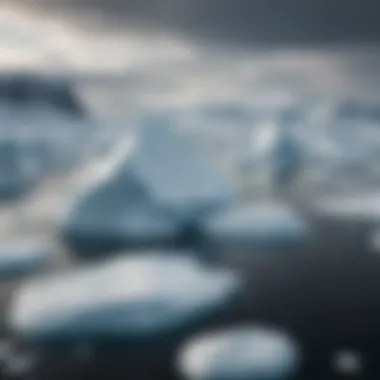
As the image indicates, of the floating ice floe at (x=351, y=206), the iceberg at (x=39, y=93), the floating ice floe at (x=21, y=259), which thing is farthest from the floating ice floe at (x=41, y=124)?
the floating ice floe at (x=21, y=259)

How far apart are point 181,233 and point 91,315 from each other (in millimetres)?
1200

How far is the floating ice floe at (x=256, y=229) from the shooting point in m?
3.25

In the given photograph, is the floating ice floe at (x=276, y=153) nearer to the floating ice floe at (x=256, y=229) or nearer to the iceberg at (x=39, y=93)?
the iceberg at (x=39, y=93)

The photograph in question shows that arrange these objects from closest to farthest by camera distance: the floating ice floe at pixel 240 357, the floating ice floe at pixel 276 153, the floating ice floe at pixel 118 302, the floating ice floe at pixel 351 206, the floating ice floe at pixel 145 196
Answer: the floating ice floe at pixel 240 357 < the floating ice floe at pixel 118 302 < the floating ice floe at pixel 145 196 < the floating ice floe at pixel 351 206 < the floating ice floe at pixel 276 153

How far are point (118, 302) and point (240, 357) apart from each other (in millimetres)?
459

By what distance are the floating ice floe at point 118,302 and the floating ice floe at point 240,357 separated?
0.48 ft

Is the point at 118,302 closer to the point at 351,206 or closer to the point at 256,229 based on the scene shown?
the point at 256,229

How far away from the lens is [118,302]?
2.28 meters

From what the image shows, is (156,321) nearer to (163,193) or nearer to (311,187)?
(163,193)

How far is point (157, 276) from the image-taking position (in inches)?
98.7

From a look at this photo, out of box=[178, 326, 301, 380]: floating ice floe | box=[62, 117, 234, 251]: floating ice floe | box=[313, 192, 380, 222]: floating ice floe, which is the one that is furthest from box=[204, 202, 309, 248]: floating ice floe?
box=[178, 326, 301, 380]: floating ice floe

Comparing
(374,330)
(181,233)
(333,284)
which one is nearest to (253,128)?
(181,233)

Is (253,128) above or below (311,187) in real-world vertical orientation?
above

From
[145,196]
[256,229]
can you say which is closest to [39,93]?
[145,196]
